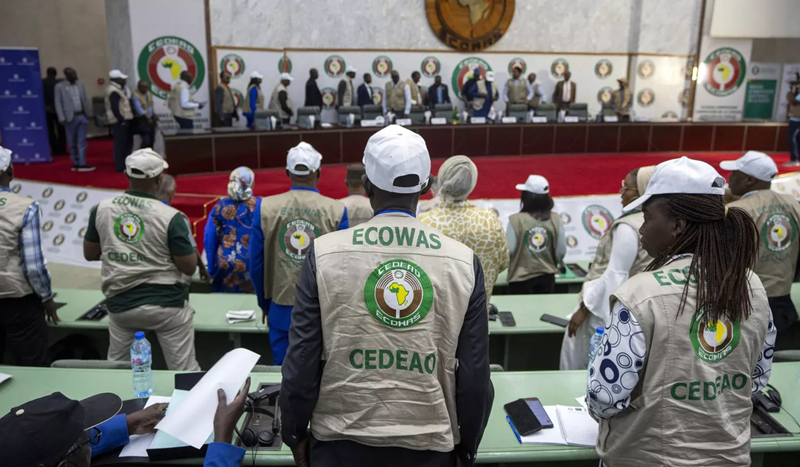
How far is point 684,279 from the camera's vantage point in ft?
5.07

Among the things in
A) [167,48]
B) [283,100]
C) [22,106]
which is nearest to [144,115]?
[167,48]

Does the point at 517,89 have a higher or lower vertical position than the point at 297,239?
higher

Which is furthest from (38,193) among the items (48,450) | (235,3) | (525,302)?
(48,450)

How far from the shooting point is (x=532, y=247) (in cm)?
394

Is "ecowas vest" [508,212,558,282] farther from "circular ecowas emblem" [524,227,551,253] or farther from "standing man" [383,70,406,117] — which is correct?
"standing man" [383,70,406,117]

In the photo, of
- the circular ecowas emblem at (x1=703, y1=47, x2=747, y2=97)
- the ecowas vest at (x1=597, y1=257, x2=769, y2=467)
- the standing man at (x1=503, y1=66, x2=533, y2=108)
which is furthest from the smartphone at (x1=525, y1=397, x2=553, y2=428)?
the circular ecowas emblem at (x1=703, y1=47, x2=747, y2=97)

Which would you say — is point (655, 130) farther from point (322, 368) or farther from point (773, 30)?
point (322, 368)

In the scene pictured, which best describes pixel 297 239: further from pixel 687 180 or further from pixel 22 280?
pixel 687 180

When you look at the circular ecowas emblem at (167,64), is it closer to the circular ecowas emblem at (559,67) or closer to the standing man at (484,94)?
the standing man at (484,94)

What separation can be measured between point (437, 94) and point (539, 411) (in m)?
10.9

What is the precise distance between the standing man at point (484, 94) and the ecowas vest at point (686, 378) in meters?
11.1

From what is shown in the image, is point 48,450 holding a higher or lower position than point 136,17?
lower

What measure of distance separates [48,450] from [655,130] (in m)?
12.7

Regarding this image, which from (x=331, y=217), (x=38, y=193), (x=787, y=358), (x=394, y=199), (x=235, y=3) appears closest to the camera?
(x=394, y=199)
